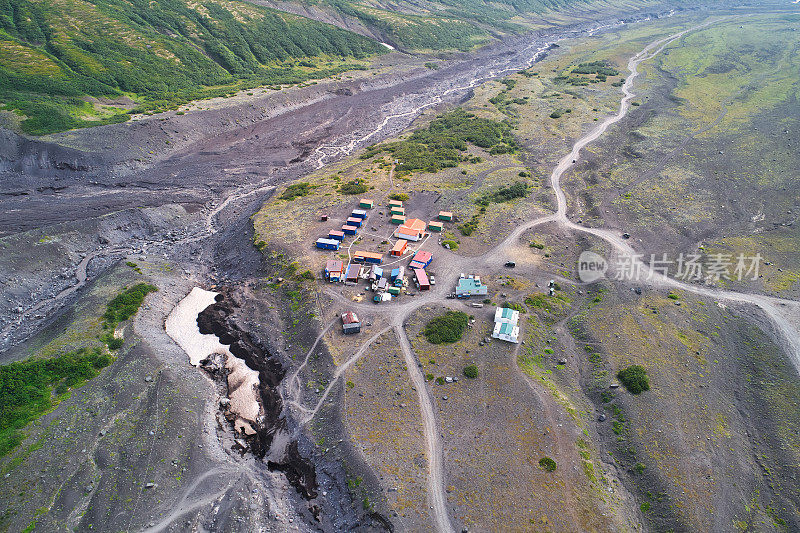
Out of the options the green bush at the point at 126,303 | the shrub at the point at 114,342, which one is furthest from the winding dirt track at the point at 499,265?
the green bush at the point at 126,303

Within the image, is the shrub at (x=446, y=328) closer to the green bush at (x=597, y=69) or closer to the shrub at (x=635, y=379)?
the shrub at (x=635, y=379)

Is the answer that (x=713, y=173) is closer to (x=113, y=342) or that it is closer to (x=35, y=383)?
(x=113, y=342)

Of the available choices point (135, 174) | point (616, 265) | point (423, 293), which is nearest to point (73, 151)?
point (135, 174)

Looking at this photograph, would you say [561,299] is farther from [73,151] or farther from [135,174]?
[73,151]

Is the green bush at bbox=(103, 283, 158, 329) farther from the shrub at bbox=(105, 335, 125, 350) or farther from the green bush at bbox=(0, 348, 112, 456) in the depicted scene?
the green bush at bbox=(0, 348, 112, 456)

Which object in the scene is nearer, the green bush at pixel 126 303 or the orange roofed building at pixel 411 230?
the green bush at pixel 126 303
